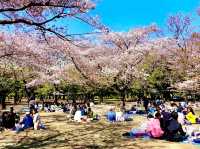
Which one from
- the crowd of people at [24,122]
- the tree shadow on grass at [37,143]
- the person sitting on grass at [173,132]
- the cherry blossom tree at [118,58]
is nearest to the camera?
the tree shadow on grass at [37,143]

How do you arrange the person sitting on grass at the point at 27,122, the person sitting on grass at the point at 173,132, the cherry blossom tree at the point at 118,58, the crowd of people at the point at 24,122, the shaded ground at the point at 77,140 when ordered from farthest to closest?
the cherry blossom tree at the point at 118,58 → the person sitting on grass at the point at 27,122 → the crowd of people at the point at 24,122 → the person sitting on grass at the point at 173,132 → the shaded ground at the point at 77,140

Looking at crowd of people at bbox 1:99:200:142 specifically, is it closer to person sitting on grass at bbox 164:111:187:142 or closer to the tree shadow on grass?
person sitting on grass at bbox 164:111:187:142

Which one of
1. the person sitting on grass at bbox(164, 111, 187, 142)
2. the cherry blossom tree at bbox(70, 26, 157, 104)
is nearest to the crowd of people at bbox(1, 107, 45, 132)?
the person sitting on grass at bbox(164, 111, 187, 142)

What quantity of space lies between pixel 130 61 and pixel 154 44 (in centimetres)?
521

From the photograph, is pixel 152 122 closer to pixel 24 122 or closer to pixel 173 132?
pixel 173 132

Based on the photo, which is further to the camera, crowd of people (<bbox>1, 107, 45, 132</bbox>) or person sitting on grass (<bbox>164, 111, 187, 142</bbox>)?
crowd of people (<bbox>1, 107, 45, 132</bbox>)

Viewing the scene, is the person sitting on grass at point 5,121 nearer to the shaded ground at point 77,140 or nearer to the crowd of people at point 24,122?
the crowd of people at point 24,122

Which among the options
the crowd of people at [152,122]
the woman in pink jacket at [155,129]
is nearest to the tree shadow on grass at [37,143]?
the crowd of people at [152,122]

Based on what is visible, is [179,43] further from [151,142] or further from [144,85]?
[151,142]

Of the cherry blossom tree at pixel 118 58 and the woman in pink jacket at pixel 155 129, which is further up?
the cherry blossom tree at pixel 118 58

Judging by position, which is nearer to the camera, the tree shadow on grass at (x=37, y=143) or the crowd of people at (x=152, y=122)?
the tree shadow on grass at (x=37, y=143)

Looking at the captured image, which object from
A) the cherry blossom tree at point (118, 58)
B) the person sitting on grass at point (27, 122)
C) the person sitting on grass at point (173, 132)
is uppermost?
the cherry blossom tree at point (118, 58)

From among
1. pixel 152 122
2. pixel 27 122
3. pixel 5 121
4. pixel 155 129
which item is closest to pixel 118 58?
pixel 27 122

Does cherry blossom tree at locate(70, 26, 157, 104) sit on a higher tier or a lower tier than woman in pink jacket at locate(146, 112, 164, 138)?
higher
